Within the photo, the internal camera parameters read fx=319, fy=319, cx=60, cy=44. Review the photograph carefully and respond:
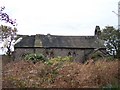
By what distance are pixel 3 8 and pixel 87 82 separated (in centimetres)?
1163

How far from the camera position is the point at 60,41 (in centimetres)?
6419

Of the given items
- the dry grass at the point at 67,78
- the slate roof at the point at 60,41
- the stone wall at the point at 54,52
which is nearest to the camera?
the dry grass at the point at 67,78

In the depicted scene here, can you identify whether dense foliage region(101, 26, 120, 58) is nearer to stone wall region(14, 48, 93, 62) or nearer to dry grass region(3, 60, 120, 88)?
stone wall region(14, 48, 93, 62)

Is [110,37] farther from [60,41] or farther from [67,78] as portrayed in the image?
[67,78]

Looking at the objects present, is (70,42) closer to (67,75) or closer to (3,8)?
(67,75)

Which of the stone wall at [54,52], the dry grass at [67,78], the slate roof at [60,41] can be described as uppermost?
the slate roof at [60,41]

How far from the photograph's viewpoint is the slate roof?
62531 mm

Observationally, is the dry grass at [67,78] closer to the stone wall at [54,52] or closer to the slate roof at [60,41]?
the stone wall at [54,52]


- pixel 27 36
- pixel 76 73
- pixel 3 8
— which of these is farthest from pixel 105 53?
→ pixel 3 8

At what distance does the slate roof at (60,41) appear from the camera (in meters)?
62.5

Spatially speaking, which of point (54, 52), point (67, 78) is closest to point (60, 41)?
point (54, 52)

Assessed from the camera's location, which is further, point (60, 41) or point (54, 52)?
point (60, 41)

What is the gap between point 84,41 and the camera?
213ft

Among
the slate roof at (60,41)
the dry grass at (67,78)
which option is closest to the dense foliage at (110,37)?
the slate roof at (60,41)
